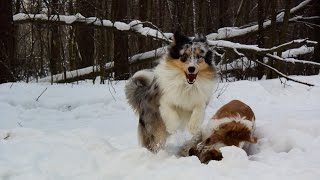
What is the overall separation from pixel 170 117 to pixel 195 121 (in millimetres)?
279

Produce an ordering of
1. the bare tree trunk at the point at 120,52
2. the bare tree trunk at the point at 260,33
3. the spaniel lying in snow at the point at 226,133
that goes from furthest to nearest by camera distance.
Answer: the bare tree trunk at the point at 260,33 → the bare tree trunk at the point at 120,52 → the spaniel lying in snow at the point at 226,133

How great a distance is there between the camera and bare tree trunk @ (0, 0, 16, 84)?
943 cm

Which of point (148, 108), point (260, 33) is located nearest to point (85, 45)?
point (260, 33)

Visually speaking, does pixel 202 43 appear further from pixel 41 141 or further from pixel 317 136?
pixel 41 141

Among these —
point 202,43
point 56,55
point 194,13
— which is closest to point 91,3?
point 56,55

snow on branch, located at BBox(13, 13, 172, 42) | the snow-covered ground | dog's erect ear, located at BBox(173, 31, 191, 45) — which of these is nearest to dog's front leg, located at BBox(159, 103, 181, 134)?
the snow-covered ground

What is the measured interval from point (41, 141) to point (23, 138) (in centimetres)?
43

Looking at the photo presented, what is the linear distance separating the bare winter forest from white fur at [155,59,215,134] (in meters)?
3.81

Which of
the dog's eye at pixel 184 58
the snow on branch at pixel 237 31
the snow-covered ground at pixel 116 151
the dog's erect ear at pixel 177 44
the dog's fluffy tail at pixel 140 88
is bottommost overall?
the snow-covered ground at pixel 116 151

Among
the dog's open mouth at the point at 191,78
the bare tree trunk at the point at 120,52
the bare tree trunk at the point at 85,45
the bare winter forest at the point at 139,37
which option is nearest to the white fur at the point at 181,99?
the dog's open mouth at the point at 191,78

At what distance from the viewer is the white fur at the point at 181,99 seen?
484 cm

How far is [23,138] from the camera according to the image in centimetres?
472

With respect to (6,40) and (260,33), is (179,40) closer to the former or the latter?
(6,40)

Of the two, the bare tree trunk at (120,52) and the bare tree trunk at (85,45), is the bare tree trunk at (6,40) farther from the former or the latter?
the bare tree trunk at (85,45)
